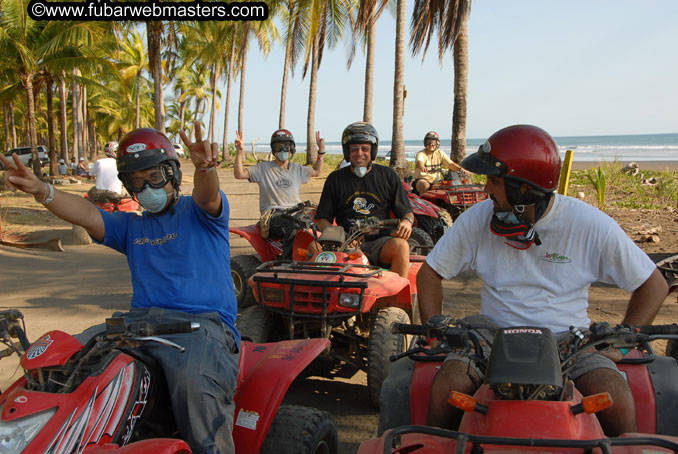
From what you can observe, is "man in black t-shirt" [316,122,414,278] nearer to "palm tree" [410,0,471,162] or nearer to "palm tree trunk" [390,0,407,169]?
"palm tree" [410,0,471,162]

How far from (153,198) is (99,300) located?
4.88 metres

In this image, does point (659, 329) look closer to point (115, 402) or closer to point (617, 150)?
point (115, 402)

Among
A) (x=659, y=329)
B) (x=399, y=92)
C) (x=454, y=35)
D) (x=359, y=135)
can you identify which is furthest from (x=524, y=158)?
(x=399, y=92)

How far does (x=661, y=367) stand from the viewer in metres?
2.67

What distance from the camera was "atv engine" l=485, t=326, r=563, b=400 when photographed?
6.70 feet

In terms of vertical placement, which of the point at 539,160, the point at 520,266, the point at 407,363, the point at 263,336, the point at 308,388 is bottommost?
the point at 308,388

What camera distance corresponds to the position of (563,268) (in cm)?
293

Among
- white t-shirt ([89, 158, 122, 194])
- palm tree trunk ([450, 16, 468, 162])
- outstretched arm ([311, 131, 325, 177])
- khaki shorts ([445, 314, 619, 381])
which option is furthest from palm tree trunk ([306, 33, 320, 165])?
khaki shorts ([445, 314, 619, 381])

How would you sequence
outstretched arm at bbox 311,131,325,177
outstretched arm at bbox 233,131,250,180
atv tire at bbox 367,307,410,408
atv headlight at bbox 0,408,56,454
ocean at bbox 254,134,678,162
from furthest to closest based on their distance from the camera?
1. ocean at bbox 254,134,678,162
2. outstretched arm at bbox 311,131,325,177
3. outstretched arm at bbox 233,131,250,180
4. atv tire at bbox 367,307,410,408
5. atv headlight at bbox 0,408,56,454

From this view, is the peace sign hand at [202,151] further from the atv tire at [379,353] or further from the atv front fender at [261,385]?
the atv tire at [379,353]

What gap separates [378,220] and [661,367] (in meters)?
3.35

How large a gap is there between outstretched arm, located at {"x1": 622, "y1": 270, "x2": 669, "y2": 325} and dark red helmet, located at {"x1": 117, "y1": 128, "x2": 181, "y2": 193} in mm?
2345

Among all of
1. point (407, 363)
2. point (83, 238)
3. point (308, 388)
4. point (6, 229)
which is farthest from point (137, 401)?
point (6, 229)

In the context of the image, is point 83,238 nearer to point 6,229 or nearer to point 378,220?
point 6,229
